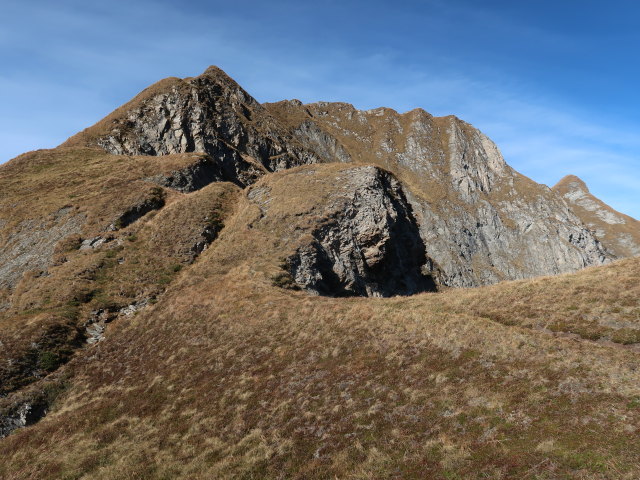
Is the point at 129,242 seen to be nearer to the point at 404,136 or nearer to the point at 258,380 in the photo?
the point at 258,380

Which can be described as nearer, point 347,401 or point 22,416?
point 347,401

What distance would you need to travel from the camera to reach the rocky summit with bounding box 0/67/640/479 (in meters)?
15.3

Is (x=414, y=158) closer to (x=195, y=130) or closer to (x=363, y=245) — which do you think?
(x=195, y=130)

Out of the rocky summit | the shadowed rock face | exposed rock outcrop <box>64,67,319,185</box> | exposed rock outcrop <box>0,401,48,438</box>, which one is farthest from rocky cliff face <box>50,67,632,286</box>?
exposed rock outcrop <box>0,401,48,438</box>

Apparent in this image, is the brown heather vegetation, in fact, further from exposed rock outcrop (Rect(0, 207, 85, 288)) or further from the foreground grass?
exposed rock outcrop (Rect(0, 207, 85, 288))

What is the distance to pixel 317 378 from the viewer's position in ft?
73.2

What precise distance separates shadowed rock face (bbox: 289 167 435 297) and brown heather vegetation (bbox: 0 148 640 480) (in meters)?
7.35

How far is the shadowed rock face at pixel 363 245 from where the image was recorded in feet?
152

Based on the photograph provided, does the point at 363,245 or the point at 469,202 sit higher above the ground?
the point at 469,202

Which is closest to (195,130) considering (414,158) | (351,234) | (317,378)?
(351,234)

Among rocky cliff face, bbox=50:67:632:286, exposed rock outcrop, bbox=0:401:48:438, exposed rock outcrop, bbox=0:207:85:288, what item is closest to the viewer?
exposed rock outcrop, bbox=0:401:48:438

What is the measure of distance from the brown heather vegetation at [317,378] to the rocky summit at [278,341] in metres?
0.13

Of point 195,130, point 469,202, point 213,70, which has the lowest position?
point 469,202

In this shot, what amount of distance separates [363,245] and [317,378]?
1390 inches
